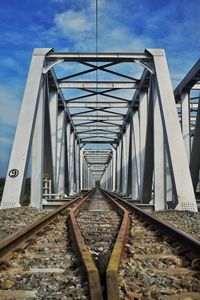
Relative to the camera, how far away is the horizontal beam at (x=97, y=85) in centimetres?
2017

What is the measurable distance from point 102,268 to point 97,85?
58.9ft

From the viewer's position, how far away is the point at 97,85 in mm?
20688

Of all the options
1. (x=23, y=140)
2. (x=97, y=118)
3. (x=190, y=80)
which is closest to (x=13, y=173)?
(x=23, y=140)

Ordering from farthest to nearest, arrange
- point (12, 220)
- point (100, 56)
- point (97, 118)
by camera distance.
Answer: point (97, 118) < point (100, 56) < point (12, 220)

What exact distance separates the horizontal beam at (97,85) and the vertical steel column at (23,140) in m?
5.80

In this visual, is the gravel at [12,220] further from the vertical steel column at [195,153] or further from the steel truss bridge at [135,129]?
the vertical steel column at [195,153]

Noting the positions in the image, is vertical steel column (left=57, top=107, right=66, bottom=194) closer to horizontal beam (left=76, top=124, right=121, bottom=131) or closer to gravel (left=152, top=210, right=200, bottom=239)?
horizontal beam (left=76, top=124, right=121, bottom=131)

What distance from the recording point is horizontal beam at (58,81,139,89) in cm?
2017

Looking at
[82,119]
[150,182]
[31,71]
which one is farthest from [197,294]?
[82,119]

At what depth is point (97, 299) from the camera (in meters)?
2.52

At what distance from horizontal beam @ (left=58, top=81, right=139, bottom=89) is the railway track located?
14947 millimetres

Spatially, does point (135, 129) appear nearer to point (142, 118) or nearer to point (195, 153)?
point (142, 118)

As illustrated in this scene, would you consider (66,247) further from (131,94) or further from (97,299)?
(131,94)

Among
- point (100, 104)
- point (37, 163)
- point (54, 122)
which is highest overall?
point (100, 104)
